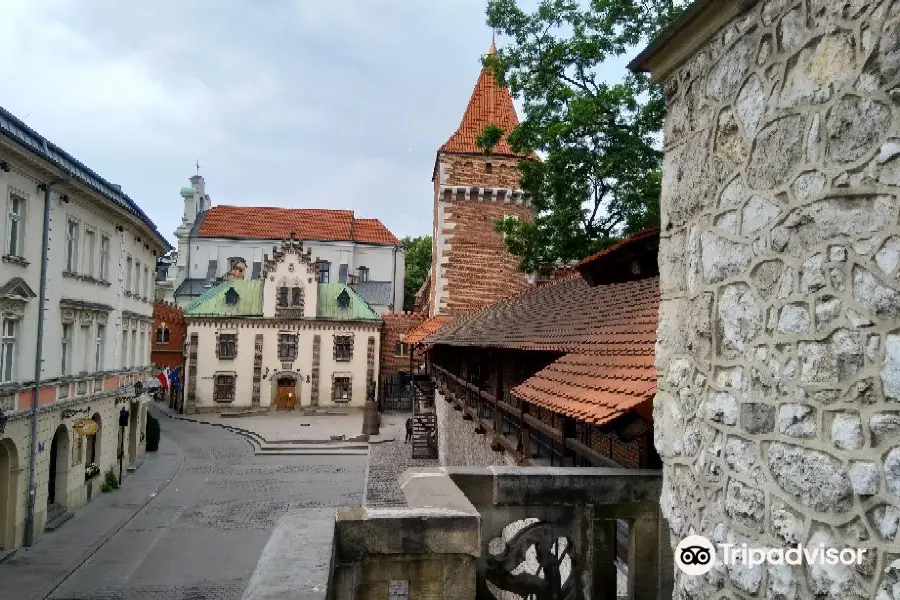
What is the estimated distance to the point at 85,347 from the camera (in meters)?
18.0

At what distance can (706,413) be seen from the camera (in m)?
2.71

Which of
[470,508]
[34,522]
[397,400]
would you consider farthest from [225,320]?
[470,508]

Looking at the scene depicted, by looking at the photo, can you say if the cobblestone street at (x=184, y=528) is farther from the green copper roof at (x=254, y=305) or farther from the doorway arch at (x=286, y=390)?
the green copper roof at (x=254, y=305)

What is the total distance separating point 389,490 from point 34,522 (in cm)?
921

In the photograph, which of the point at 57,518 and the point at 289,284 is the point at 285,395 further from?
the point at 57,518

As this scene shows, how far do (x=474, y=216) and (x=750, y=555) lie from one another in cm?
2458

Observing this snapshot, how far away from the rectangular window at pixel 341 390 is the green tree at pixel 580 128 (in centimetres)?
2470

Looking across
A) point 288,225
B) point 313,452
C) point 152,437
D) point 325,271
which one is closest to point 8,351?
point 152,437

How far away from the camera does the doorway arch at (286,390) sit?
127ft

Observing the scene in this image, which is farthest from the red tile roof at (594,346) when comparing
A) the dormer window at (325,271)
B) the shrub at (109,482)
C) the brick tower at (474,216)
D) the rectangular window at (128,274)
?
Answer: the dormer window at (325,271)

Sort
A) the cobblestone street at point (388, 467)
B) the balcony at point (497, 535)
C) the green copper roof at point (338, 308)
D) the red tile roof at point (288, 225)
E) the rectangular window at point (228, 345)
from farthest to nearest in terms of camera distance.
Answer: the red tile roof at point (288, 225) → the green copper roof at point (338, 308) → the rectangular window at point (228, 345) → the cobblestone street at point (388, 467) → the balcony at point (497, 535)

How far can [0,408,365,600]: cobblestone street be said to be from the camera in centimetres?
1283

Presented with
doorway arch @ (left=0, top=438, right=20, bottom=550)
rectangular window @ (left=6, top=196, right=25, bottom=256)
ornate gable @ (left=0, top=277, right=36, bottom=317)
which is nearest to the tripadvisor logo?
ornate gable @ (left=0, top=277, right=36, bottom=317)

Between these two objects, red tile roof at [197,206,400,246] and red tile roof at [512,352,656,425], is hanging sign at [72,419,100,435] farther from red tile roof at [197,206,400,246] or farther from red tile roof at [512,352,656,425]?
red tile roof at [197,206,400,246]
